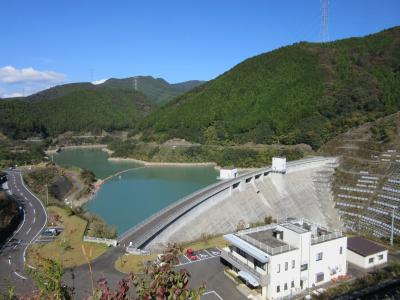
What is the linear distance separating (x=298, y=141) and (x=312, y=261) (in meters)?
40.0

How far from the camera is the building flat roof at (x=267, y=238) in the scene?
1414 centimetres

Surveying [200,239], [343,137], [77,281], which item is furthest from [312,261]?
[343,137]

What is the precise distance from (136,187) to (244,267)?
27.2 meters

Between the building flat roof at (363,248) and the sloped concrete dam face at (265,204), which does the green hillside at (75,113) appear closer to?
the sloped concrete dam face at (265,204)

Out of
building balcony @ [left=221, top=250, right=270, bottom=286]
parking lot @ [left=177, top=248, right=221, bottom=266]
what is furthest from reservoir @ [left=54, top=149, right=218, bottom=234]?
building balcony @ [left=221, top=250, right=270, bottom=286]

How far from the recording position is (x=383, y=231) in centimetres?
2162

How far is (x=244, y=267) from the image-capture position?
1409cm

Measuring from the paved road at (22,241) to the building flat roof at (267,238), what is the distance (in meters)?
8.32

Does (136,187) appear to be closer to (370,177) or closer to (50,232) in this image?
(50,232)

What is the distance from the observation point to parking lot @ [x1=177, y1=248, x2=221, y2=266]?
15625mm

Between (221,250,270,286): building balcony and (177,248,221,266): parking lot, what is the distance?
1205 millimetres

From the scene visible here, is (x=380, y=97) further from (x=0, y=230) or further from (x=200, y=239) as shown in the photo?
(x=0, y=230)

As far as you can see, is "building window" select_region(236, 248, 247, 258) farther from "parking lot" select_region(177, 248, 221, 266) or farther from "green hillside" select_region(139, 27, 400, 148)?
"green hillside" select_region(139, 27, 400, 148)

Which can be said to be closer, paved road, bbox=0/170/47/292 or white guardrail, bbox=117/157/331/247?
paved road, bbox=0/170/47/292
